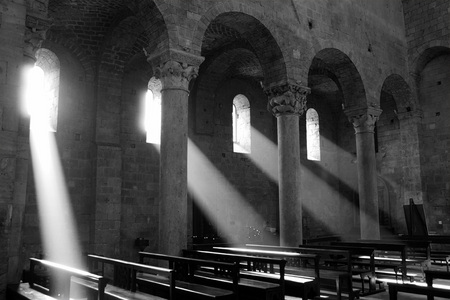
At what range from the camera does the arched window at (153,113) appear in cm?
1506

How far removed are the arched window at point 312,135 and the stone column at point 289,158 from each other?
8.69m

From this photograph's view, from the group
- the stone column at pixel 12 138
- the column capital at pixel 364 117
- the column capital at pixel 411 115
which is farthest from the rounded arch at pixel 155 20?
the column capital at pixel 411 115

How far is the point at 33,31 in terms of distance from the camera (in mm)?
7496

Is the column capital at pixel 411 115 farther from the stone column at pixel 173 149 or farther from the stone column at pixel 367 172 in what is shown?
the stone column at pixel 173 149

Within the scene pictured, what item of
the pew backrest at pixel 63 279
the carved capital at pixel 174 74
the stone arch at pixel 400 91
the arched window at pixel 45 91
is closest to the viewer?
the pew backrest at pixel 63 279

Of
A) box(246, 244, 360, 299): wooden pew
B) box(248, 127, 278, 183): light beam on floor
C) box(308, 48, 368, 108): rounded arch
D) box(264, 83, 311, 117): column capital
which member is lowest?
box(246, 244, 360, 299): wooden pew

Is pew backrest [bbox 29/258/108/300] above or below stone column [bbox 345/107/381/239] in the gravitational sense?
below

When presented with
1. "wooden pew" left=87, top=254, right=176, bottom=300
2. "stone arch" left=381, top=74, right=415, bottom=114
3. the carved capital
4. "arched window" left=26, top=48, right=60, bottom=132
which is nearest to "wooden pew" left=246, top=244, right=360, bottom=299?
"wooden pew" left=87, top=254, right=176, bottom=300

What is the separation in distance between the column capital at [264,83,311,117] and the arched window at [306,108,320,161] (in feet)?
28.6

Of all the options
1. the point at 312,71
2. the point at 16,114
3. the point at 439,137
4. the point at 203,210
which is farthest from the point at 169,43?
the point at 439,137

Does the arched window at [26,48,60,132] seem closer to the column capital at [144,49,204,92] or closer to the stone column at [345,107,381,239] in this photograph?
the column capital at [144,49,204,92]

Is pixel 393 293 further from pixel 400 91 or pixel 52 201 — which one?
pixel 400 91

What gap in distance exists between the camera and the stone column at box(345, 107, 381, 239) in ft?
48.5

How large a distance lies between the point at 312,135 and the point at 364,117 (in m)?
6.17
